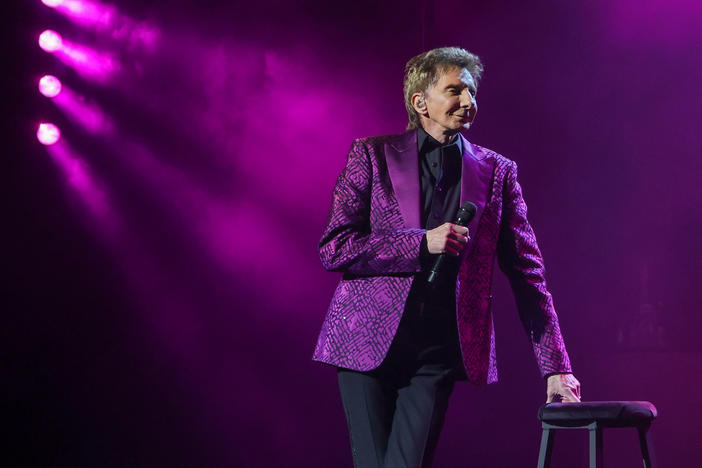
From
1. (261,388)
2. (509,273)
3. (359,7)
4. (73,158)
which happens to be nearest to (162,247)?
(73,158)

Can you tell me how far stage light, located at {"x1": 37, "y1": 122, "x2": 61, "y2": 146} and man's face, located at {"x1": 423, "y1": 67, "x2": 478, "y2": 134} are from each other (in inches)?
89.0

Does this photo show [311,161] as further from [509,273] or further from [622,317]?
[509,273]

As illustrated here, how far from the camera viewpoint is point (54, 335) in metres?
3.46

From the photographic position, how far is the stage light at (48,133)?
11.4ft

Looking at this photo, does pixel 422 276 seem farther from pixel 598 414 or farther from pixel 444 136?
pixel 598 414

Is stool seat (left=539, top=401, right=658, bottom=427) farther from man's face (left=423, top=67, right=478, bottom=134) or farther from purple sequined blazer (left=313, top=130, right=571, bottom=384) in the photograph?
man's face (left=423, top=67, right=478, bottom=134)

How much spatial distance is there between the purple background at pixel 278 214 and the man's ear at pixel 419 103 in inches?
75.2

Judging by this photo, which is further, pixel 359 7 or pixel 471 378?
pixel 359 7

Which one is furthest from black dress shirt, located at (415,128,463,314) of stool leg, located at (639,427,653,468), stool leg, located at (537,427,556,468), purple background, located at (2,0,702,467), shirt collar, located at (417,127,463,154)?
purple background, located at (2,0,702,467)

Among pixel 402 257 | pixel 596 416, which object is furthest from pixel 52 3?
pixel 596 416

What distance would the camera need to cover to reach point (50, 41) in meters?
3.51

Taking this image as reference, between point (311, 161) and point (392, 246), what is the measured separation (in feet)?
7.87

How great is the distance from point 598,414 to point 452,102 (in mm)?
857

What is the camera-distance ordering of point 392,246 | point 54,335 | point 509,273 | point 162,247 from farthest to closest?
1. point 162,247
2. point 54,335
3. point 509,273
4. point 392,246
